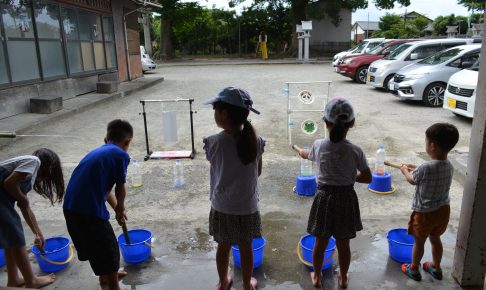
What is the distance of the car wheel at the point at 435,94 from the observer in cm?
991

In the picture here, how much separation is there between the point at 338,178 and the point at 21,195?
7.29 ft

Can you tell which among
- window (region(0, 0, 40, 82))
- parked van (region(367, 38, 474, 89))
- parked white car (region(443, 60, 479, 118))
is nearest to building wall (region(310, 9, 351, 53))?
parked van (region(367, 38, 474, 89))

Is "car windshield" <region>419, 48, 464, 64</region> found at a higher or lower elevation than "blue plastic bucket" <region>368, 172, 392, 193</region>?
higher

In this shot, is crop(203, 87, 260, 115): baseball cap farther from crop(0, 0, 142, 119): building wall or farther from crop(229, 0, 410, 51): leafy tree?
crop(229, 0, 410, 51): leafy tree

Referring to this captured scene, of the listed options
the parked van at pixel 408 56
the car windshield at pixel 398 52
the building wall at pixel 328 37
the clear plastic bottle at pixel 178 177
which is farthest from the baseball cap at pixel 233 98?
the building wall at pixel 328 37

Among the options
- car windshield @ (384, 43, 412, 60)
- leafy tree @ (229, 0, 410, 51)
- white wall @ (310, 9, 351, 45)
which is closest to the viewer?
car windshield @ (384, 43, 412, 60)

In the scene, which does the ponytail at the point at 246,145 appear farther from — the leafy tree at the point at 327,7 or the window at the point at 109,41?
→ the leafy tree at the point at 327,7

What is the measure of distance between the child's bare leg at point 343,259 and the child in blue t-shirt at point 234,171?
2.10 feet

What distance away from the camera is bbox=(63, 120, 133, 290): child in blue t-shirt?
8.44ft

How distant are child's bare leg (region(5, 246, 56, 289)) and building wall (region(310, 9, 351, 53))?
33.4 m

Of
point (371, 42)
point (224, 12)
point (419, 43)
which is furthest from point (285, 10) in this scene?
point (419, 43)

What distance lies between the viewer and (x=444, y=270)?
309 cm

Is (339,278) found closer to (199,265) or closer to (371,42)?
(199,265)

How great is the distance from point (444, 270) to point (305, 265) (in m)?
1.11
